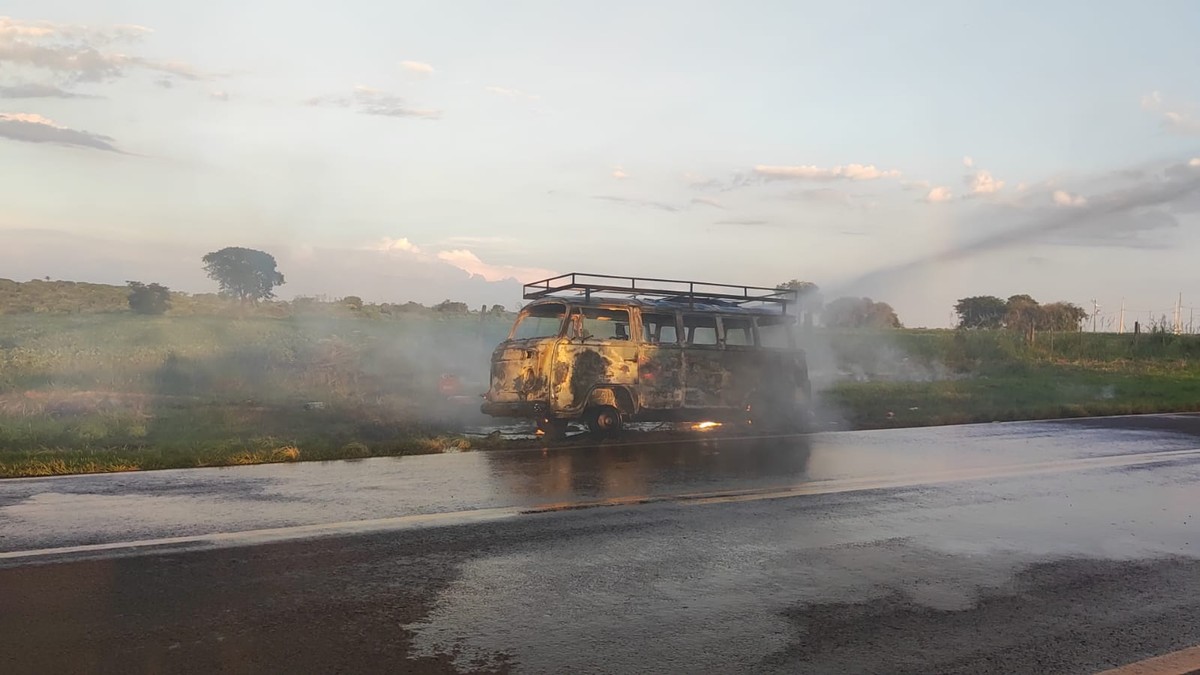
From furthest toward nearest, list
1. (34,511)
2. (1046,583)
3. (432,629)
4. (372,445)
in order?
(372,445) → (34,511) → (1046,583) → (432,629)

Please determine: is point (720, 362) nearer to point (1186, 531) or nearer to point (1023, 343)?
point (1186, 531)

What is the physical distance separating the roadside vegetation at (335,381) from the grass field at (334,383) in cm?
6

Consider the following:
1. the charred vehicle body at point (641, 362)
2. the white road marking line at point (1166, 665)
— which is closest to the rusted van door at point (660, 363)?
the charred vehicle body at point (641, 362)

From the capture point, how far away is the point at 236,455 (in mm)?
10578

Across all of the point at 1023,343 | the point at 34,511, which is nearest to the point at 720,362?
the point at 34,511

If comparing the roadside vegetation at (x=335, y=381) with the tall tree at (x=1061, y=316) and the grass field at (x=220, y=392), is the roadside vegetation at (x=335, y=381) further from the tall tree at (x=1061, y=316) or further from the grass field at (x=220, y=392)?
the tall tree at (x=1061, y=316)

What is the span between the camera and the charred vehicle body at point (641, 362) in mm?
12438

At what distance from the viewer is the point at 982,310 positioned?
284 ft

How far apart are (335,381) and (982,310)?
7809cm

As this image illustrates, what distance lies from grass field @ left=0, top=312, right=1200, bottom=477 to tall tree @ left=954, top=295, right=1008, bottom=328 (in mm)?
46231

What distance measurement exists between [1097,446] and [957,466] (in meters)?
3.45

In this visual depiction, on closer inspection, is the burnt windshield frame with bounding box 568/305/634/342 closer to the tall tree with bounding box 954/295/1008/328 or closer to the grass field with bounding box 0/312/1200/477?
the grass field with bounding box 0/312/1200/477

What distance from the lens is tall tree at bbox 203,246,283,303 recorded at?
205 ft

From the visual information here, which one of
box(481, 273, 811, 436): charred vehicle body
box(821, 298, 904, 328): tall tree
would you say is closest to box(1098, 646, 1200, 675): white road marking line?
box(481, 273, 811, 436): charred vehicle body
